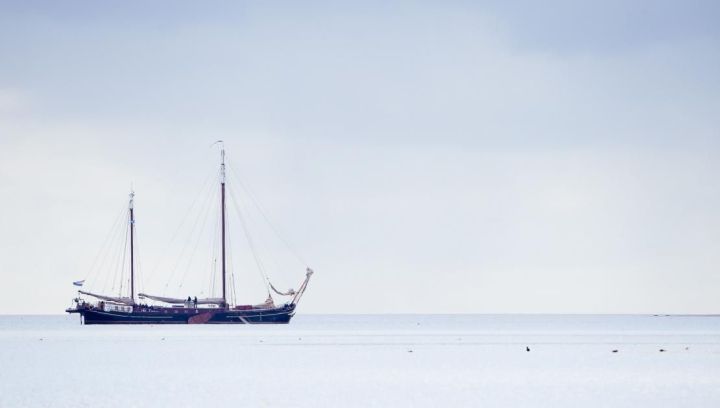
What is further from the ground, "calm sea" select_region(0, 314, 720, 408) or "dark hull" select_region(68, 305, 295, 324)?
"dark hull" select_region(68, 305, 295, 324)

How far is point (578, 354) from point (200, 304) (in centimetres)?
8219

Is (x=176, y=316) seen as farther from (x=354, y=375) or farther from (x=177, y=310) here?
(x=354, y=375)

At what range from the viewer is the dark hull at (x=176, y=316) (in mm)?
166375

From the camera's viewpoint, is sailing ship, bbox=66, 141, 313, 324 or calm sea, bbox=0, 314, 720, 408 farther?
sailing ship, bbox=66, 141, 313, 324

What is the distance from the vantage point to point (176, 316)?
169875 mm

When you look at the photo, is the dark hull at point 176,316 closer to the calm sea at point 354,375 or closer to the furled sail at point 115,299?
the furled sail at point 115,299

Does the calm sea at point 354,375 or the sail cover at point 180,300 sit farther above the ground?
the sail cover at point 180,300

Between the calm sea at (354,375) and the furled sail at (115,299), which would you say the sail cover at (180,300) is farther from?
the calm sea at (354,375)

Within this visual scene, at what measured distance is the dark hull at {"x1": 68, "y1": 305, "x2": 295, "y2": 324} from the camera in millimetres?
166375

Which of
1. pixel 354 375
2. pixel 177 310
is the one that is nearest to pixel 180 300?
pixel 177 310

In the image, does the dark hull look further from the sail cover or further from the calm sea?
the calm sea

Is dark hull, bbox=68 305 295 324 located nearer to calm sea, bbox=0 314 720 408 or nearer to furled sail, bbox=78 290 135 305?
furled sail, bbox=78 290 135 305

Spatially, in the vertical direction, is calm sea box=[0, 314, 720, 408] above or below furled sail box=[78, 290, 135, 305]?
below

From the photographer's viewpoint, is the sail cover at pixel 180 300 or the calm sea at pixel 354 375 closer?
the calm sea at pixel 354 375
